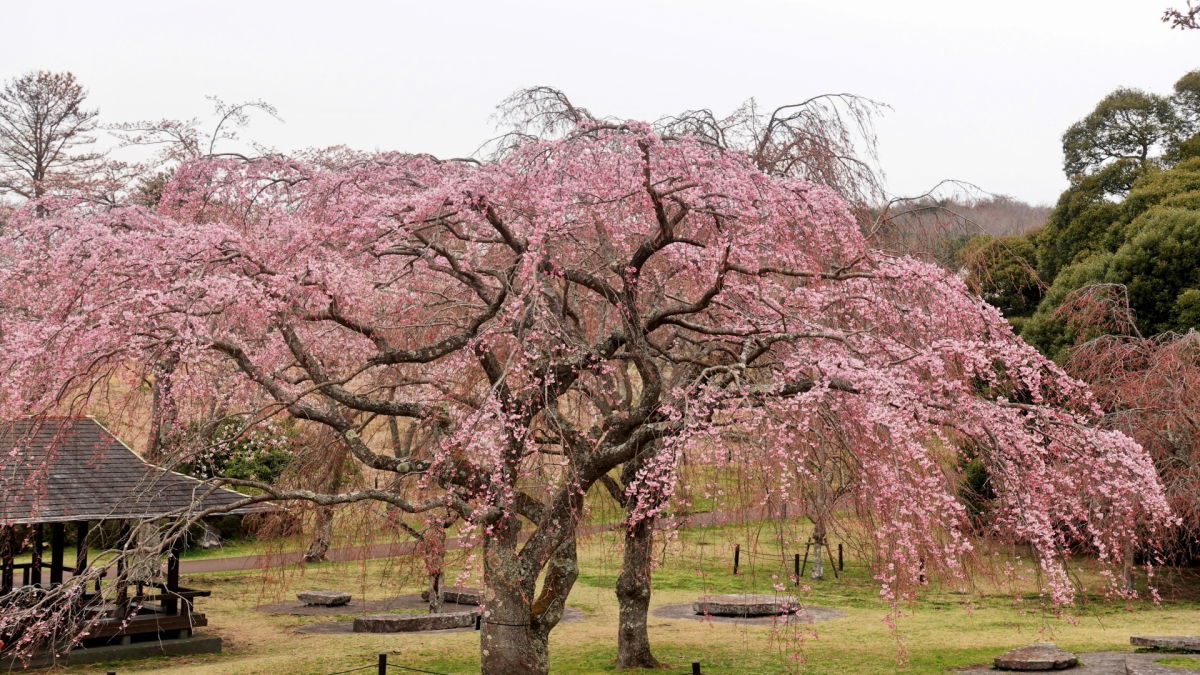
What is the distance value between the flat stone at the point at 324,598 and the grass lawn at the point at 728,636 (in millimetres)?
878

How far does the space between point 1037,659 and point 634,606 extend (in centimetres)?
453

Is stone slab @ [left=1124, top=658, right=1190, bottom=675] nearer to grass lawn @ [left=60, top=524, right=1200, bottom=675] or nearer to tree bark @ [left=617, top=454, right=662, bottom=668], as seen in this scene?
grass lawn @ [left=60, top=524, right=1200, bottom=675]

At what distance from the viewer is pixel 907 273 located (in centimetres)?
901

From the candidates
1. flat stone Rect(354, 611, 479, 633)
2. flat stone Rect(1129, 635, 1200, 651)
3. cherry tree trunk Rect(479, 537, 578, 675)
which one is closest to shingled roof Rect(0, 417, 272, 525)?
flat stone Rect(354, 611, 479, 633)

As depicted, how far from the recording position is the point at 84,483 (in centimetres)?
1394

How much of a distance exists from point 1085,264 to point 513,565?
55.6 ft

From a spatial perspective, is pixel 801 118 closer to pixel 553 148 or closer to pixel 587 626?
pixel 553 148

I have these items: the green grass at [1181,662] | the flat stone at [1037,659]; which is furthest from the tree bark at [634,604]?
the green grass at [1181,662]

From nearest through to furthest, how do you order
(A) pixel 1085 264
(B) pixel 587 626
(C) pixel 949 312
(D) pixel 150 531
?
(D) pixel 150 531, (C) pixel 949 312, (B) pixel 587 626, (A) pixel 1085 264

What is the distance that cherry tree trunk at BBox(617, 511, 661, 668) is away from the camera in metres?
11.9

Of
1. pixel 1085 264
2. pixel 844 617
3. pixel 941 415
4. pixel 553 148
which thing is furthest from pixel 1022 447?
pixel 1085 264

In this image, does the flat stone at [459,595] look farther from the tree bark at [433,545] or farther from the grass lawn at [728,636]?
the tree bark at [433,545]

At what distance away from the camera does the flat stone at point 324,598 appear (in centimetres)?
1783

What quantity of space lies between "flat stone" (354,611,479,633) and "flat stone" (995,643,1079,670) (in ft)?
26.0
